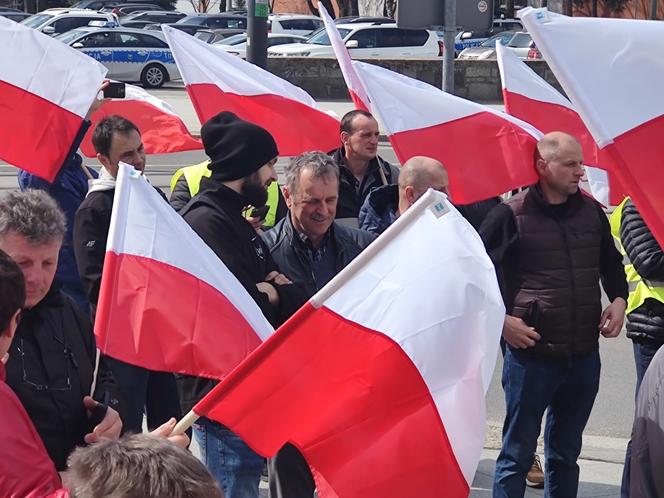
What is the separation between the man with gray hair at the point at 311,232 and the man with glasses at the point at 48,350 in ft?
4.02

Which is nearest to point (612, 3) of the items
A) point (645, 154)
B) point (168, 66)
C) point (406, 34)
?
point (406, 34)

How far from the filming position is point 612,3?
4312 centimetres

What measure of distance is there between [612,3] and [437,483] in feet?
139

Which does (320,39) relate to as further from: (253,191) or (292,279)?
(253,191)

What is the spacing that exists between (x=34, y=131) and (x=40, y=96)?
0.73 feet

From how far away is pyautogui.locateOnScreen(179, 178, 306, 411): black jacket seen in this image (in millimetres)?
4160

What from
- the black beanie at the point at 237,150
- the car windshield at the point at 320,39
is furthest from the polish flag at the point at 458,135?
the car windshield at the point at 320,39

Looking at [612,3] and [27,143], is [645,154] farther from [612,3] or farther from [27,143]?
[612,3]

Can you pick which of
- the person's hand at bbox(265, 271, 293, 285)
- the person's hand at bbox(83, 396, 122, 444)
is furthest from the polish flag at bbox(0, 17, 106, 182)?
the person's hand at bbox(83, 396, 122, 444)

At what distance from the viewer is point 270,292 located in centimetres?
423

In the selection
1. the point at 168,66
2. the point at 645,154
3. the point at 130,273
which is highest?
the point at 645,154

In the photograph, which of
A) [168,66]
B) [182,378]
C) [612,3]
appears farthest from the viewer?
[612,3]

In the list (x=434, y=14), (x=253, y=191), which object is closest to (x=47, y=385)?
(x=253, y=191)

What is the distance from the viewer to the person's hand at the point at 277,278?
4320 mm
